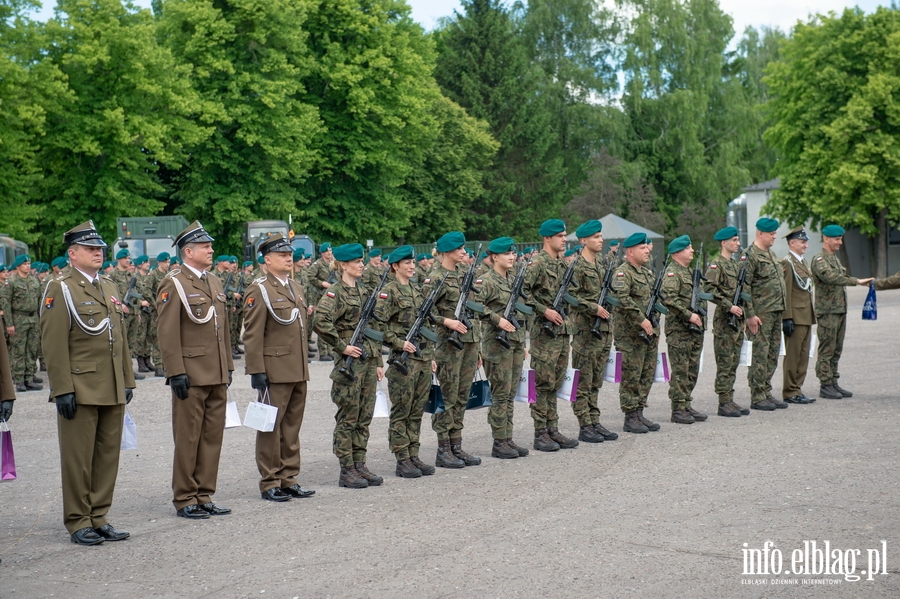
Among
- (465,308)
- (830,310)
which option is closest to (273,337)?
(465,308)

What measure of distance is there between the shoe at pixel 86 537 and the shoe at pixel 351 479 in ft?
7.37

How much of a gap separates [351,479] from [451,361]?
155 cm

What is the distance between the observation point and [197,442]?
27.4ft

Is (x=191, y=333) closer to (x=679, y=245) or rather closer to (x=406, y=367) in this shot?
(x=406, y=367)

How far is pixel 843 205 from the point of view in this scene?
45500 millimetres

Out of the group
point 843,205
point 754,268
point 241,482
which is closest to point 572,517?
point 241,482

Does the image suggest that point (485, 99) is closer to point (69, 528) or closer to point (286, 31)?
point (286, 31)

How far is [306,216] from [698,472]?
127 ft

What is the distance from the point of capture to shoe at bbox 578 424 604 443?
11.0 m

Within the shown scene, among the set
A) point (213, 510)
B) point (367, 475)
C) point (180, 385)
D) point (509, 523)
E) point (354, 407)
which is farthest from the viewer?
point (367, 475)

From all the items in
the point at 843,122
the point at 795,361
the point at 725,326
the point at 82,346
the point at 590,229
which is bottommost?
the point at 795,361

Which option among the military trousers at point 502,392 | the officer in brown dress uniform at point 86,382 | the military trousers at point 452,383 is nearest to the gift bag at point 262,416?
the officer in brown dress uniform at point 86,382

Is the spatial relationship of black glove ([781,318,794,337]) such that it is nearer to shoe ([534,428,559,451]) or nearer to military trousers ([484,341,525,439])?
shoe ([534,428,559,451])

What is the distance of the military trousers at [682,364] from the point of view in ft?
39.7
